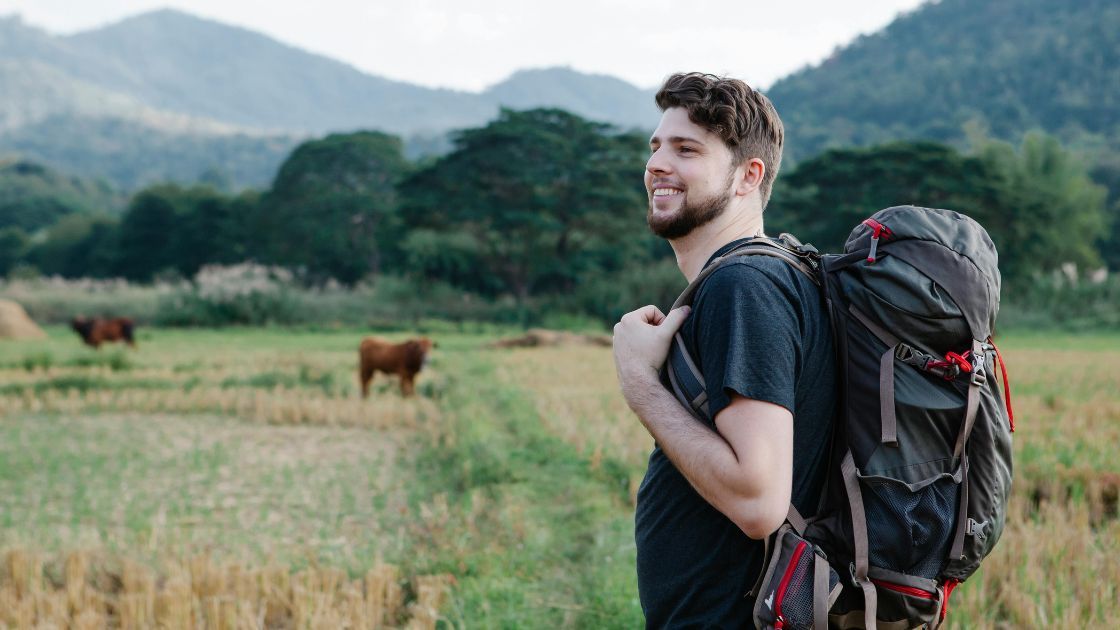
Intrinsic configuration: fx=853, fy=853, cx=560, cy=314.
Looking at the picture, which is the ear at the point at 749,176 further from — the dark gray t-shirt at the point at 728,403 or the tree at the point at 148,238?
the tree at the point at 148,238

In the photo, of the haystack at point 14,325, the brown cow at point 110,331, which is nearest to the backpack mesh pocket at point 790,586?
the brown cow at point 110,331

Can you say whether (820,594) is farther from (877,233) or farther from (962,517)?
(877,233)

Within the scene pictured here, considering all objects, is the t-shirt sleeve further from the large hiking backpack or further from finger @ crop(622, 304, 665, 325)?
finger @ crop(622, 304, 665, 325)

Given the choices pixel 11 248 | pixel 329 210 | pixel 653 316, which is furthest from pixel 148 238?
pixel 653 316

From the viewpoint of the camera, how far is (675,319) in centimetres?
179

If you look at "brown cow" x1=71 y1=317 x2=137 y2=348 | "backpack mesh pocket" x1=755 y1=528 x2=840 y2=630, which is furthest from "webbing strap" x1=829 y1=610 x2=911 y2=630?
"brown cow" x1=71 y1=317 x2=137 y2=348

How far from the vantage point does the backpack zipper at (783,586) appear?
1.65 m

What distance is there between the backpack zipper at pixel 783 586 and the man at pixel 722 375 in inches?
3.0

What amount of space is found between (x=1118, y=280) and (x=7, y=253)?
2532 inches

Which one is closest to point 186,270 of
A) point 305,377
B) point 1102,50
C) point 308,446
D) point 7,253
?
point 7,253

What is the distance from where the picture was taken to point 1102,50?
79812 mm

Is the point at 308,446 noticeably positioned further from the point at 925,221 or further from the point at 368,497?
the point at 925,221

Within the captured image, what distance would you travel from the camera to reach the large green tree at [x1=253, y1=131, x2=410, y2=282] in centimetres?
4406

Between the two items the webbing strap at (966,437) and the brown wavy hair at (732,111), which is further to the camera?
the brown wavy hair at (732,111)
